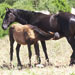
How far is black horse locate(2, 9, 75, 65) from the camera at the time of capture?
8.41 meters

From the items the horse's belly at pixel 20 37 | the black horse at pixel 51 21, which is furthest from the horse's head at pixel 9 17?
the horse's belly at pixel 20 37

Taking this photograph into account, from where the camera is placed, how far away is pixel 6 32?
50.5 feet

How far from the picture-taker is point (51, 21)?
8.86m

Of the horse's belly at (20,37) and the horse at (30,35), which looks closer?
the horse at (30,35)

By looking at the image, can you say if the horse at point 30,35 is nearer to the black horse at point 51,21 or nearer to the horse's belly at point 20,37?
the horse's belly at point 20,37

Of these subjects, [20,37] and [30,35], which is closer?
[30,35]

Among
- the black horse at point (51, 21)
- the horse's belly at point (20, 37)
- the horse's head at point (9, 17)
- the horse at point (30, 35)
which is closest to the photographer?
the horse at point (30, 35)

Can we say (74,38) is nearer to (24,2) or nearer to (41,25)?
(41,25)

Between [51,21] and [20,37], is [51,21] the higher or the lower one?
the higher one

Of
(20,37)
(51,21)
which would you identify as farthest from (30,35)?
(51,21)

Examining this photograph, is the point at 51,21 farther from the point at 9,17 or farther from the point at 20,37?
the point at 9,17

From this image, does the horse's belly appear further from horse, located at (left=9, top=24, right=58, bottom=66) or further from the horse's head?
the horse's head

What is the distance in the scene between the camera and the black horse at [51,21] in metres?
8.41

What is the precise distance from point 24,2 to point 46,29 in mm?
13047
